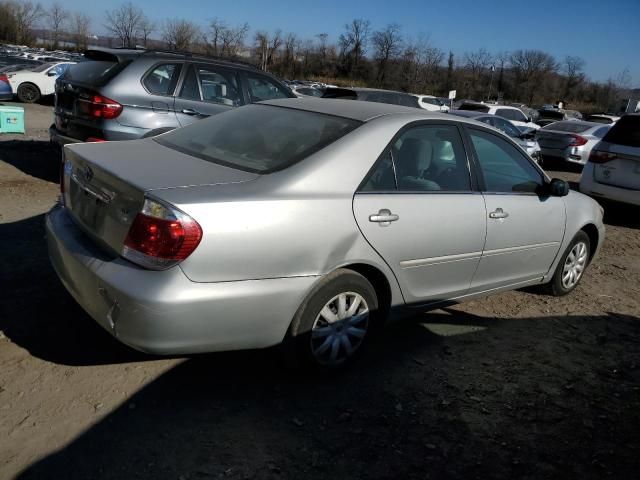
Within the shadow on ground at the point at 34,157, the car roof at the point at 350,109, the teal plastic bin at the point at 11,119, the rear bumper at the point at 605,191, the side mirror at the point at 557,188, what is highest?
the car roof at the point at 350,109

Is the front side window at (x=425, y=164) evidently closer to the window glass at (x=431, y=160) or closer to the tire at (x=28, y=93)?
the window glass at (x=431, y=160)

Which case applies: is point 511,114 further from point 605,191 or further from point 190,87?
point 190,87

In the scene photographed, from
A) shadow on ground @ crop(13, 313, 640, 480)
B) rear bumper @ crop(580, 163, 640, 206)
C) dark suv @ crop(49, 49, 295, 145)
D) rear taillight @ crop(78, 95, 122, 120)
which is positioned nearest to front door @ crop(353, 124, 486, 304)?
shadow on ground @ crop(13, 313, 640, 480)

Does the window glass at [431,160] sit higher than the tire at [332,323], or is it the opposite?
the window glass at [431,160]

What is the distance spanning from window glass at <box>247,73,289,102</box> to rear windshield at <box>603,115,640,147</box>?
4996 millimetres

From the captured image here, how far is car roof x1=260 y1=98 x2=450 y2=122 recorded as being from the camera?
362cm

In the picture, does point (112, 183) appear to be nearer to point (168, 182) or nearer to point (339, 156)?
point (168, 182)

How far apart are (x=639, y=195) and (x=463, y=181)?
5655mm

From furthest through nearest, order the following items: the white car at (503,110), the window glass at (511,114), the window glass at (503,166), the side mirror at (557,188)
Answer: the window glass at (511,114) → the white car at (503,110) → the side mirror at (557,188) → the window glass at (503,166)

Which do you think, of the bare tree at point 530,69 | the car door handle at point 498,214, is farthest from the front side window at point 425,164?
the bare tree at point 530,69

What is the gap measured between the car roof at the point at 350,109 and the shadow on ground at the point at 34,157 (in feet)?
16.0

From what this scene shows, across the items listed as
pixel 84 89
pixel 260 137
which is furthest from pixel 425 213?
pixel 84 89

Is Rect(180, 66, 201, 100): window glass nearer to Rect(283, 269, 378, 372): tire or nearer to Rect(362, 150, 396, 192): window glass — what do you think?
Rect(362, 150, 396, 192): window glass

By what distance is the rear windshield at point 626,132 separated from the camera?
838 centimetres
